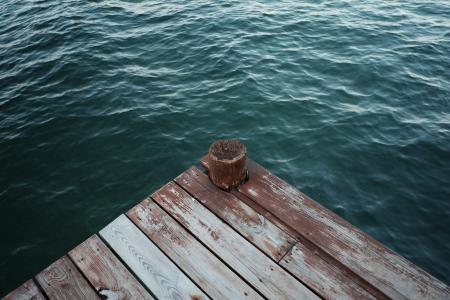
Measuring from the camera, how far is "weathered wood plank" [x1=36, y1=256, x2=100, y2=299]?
3.53m

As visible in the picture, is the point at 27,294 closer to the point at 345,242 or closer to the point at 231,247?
the point at 231,247

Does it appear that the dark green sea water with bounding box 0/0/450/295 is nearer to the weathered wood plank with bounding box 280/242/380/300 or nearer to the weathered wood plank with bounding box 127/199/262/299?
the weathered wood plank with bounding box 127/199/262/299

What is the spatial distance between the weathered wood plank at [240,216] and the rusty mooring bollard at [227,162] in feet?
0.71

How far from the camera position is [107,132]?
26.8ft

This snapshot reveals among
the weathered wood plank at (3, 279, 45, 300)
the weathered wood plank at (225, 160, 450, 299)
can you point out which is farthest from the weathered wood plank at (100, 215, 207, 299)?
the weathered wood plank at (225, 160, 450, 299)

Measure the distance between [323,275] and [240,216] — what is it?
1286mm

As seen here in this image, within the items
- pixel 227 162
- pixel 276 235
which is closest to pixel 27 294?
pixel 227 162

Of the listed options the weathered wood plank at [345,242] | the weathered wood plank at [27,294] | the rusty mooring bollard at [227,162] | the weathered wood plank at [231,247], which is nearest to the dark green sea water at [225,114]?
the weathered wood plank at [27,294]

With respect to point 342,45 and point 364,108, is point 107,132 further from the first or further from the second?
point 342,45

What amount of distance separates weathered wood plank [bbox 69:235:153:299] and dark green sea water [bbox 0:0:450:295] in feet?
7.53

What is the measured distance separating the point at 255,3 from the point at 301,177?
11.0 metres

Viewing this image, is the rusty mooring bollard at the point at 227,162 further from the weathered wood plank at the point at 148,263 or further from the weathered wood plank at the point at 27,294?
the weathered wood plank at the point at 27,294

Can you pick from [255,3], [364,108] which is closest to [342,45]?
[364,108]

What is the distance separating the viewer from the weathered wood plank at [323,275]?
3463 mm
